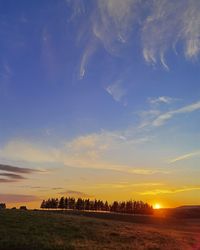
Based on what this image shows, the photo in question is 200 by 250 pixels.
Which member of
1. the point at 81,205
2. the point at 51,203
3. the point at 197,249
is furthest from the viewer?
the point at 81,205

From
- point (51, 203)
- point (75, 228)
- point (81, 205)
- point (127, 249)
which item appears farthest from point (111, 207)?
point (127, 249)

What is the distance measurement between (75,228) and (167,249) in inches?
545

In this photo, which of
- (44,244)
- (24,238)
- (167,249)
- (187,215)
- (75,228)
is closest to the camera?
(44,244)

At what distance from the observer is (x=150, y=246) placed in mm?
36812

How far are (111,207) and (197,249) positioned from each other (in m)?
162

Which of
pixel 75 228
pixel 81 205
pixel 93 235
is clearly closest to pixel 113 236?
pixel 93 235

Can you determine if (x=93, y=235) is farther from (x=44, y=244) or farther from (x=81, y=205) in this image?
(x=81, y=205)

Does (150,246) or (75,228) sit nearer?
(150,246)

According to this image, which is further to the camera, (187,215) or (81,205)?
(81,205)

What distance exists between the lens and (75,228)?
4616 centimetres

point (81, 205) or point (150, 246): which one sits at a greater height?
point (81, 205)

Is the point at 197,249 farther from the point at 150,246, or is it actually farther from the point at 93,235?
the point at 93,235

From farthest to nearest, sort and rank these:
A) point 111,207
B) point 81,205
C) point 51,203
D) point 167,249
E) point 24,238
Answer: point 111,207 < point 81,205 < point 51,203 < point 167,249 < point 24,238

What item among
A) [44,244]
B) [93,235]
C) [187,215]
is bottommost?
[44,244]
